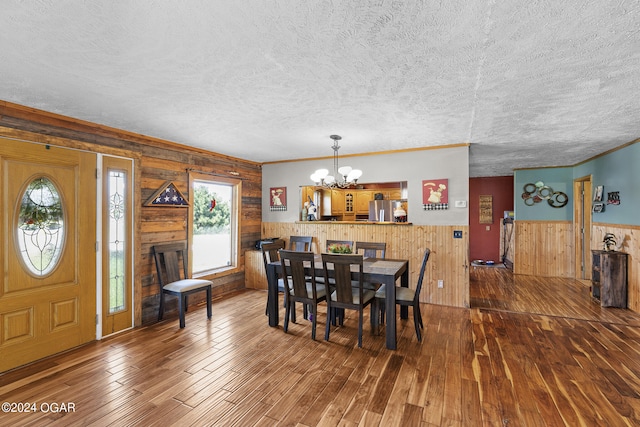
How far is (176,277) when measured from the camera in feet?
14.0

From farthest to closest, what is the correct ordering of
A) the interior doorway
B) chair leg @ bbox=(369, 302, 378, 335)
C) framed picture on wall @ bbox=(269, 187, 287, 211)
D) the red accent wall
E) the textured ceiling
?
1. the red accent wall
2. the interior doorway
3. framed picture on wall @ bbox=(269, 187, 287, 211)
4. chair leg @ bbox=(369, 302, 378, 335)
5. the textured ceiling

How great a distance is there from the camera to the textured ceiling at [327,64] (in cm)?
157

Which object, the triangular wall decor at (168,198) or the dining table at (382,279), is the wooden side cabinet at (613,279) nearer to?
the dining table at (382,279)

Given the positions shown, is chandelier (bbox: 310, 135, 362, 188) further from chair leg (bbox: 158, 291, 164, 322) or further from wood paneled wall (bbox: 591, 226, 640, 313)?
wood paneled wall (bbox: 591, 226, 640, 313)

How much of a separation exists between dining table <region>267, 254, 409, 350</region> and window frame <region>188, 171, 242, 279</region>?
153cm

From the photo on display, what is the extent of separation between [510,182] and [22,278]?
949 cm

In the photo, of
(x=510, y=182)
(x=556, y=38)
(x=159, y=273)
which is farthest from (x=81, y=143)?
(x=510, y=182)

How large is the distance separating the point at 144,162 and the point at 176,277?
158cm

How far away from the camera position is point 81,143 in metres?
3.31

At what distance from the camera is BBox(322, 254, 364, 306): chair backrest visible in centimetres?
317

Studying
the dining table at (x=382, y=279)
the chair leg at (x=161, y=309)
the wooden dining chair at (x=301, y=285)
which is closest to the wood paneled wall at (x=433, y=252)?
the dining table at (x=382, y=279)

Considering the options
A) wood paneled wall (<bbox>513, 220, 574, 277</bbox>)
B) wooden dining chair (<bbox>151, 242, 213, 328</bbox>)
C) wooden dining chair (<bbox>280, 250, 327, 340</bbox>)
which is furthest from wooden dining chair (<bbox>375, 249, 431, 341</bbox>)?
wood paneled wall (<bbox>513, 220, 574, 277</bbox>)

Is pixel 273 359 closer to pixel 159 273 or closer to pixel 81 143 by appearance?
pixel 159 273

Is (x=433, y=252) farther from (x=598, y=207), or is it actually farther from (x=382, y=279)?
(x=598, y=207)
